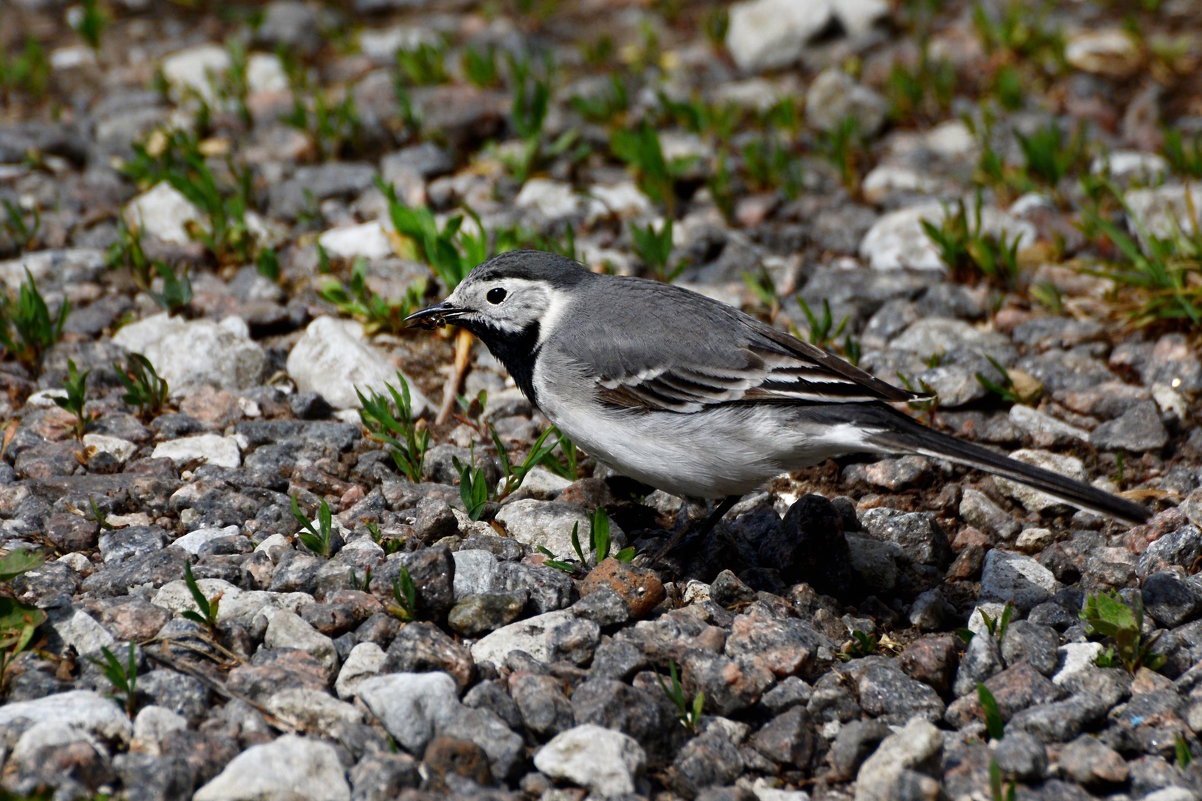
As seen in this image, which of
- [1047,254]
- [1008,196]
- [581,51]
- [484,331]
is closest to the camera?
[484,331]

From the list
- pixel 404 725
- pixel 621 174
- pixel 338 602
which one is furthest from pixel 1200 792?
pixel 621 174

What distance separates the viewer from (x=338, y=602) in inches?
166

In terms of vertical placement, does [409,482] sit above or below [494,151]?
below

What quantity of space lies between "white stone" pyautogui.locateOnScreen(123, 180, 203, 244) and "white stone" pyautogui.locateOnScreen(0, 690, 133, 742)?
3907 millimetres

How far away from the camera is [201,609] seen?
13.1 feet

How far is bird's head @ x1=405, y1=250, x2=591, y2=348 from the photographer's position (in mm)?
5391

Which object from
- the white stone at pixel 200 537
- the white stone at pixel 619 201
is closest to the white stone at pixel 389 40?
the white stone at pixel 619 201

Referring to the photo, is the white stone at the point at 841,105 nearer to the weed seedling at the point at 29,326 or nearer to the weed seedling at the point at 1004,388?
the weed seedling at the point at 1004,388

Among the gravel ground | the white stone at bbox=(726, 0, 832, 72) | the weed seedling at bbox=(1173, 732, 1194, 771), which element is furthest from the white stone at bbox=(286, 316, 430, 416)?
the white stone at bbox=(726, 0, 832, 72)

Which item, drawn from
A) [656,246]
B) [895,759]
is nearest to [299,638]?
[895,759]

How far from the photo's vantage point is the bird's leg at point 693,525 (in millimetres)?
5008

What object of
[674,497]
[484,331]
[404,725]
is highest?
[484,331]

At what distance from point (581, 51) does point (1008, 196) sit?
136 inches

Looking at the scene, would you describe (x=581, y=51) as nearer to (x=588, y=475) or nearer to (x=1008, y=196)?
(x=1008, y=196)
